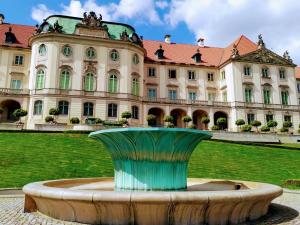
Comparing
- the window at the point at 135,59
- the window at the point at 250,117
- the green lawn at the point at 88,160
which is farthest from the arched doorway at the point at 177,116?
the green lawn at the point at 88,160

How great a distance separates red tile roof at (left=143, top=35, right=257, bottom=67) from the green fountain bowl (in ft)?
141

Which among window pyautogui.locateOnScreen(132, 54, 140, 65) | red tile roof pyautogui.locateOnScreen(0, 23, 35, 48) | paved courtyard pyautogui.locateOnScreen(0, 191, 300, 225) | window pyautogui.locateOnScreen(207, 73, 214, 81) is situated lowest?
paved courtyard pyautogui.locateOnScreen(0, 191, 300, 225)

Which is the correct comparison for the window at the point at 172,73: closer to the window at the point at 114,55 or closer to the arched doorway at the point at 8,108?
the window at the point at 114,55

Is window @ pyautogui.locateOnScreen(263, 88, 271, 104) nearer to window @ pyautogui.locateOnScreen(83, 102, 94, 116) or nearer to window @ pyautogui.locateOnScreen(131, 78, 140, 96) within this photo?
window @ pyautogui.locateOnScreen(131, 78, 140, 96)

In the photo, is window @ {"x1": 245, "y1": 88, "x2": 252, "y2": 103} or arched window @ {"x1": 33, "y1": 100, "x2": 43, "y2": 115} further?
window @ {"x1": 245, "y1": 88, "x2": 252, "y2": 103}

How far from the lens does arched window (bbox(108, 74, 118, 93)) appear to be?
4491cm

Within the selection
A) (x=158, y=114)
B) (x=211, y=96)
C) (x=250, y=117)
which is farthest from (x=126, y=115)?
(x=250, y=117)

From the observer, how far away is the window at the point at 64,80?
43.2 metres

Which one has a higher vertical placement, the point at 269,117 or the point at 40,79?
the point at 40,79

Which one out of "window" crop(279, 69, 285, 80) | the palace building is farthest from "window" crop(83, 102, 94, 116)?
"window" crop(279, 69, 285, 80)

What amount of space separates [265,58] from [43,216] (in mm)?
52610

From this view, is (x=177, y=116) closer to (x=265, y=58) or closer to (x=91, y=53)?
(x=91, y=53)

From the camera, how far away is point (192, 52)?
58656 millimetres

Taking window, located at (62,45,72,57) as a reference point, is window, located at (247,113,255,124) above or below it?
below
